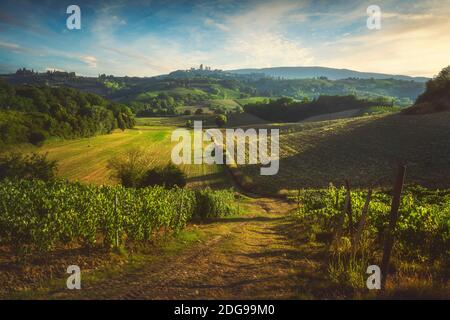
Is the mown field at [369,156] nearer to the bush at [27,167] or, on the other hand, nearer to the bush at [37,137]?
the bush at [27,167]

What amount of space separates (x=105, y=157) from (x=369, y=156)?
201 feet

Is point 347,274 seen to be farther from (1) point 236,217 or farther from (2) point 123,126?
(2) point 123,126

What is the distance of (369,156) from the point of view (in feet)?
204

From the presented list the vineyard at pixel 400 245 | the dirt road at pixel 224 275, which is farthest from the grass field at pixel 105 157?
the vineyard at pixel 400 245

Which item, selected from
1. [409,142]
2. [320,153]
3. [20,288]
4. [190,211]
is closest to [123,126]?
[320,153]

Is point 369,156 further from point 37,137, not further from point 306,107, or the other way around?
point 306,107

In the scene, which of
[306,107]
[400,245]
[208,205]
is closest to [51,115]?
[208,205]

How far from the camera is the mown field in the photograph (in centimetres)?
5075

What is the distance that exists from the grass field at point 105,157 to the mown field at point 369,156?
7.74 metres

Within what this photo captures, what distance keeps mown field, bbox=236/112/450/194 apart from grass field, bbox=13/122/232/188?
7741mm

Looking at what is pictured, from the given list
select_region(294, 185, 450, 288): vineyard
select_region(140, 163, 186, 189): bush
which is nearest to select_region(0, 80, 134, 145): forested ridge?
select_region(140, 163, 186, 189): bush

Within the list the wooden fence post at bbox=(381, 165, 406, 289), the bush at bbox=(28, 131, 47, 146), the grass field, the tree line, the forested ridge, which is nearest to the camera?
the wooden fence post at bbox=(381, 165, 406, 289)

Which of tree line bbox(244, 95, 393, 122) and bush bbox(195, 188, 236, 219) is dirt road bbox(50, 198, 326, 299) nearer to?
bush bbox(195, 188, 236, 219)

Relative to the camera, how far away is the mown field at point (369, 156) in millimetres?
50750
